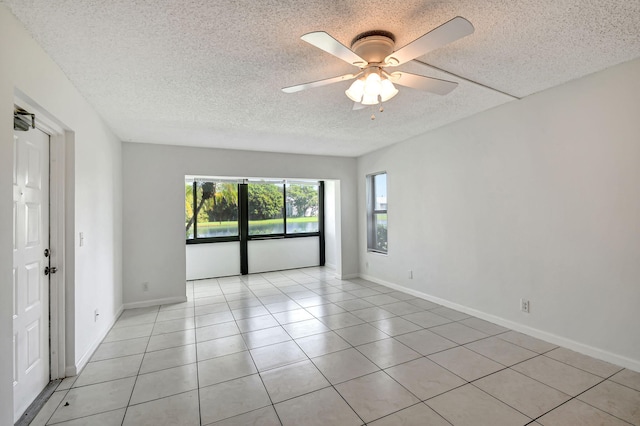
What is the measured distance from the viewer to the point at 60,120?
2.19 metres

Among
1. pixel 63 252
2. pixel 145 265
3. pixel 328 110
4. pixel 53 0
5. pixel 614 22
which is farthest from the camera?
pixel 145 265

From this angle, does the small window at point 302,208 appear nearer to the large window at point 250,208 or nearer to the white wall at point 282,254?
the large window at point 250,208

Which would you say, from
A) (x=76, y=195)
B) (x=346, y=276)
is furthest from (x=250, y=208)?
(x=76, y=195)

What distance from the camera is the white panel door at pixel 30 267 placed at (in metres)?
1.88

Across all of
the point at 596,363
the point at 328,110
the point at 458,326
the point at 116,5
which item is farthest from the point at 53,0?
the point at 596,363

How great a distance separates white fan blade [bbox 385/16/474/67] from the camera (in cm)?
132

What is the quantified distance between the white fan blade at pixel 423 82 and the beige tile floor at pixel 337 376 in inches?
82.7

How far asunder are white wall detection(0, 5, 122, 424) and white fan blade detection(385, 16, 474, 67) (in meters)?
2.06

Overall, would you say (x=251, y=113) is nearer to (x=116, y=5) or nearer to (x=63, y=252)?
(x=116, y=5)

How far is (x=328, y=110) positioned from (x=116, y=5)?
199cm

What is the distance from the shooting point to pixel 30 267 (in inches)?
81.1

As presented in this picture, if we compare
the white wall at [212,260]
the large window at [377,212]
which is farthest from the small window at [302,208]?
the large window at [377,212]

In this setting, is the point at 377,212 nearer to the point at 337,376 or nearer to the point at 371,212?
the point at 371,212

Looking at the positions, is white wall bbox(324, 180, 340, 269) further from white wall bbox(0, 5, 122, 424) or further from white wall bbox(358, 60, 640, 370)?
white wall bbox(0, 5, 122, 424)
